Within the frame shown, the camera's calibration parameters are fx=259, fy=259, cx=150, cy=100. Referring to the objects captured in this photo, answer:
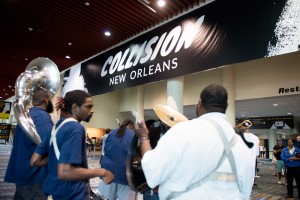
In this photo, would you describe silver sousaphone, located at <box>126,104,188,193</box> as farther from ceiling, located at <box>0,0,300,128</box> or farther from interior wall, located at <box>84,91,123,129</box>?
interior wall, located at <box>84,91,123,129</box>

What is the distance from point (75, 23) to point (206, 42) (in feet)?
15.3

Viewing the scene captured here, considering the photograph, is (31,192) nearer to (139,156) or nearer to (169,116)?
(139,156)

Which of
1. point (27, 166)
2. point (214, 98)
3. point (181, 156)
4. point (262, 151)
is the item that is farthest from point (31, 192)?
point (262, 151)

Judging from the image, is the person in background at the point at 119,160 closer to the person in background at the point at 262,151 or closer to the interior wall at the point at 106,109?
the interior wall at the point at 106,109

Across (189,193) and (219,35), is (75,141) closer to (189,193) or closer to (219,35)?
(189,193)

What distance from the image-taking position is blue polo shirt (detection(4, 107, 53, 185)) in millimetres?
2055

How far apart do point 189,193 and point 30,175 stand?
142 centimetres

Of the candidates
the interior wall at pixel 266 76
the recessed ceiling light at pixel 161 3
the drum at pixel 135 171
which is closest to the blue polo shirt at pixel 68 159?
the drum at pixel 135 171

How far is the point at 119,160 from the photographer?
120 inches

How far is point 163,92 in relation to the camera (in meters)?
13.2

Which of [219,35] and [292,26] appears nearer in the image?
[292,26]

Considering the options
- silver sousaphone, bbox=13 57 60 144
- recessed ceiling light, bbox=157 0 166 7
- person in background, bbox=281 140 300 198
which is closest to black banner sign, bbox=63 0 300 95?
recessed ceiling light, bbox=157 0 166 7

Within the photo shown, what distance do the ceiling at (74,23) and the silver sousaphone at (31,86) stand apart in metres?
4.20

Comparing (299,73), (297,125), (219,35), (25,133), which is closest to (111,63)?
(219,35)
